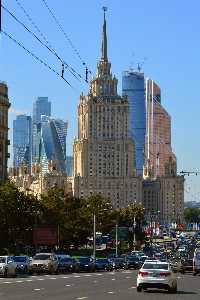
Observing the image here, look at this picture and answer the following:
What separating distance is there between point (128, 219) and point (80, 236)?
170ft

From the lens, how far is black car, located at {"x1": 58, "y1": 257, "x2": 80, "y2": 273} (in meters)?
75.3

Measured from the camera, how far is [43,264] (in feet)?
222

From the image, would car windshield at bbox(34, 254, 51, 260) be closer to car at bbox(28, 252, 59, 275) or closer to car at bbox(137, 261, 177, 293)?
car at bbox(28, 252, 59, 275)

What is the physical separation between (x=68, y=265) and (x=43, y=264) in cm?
864

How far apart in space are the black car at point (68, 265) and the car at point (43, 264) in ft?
16.7

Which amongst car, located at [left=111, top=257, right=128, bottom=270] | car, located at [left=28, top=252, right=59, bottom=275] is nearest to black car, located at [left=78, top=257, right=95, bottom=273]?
car, located at [left=111, top=257, right=128, bottom=270]

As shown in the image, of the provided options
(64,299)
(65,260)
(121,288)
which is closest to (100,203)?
(65,260)

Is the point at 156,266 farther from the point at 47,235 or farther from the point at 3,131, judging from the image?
the point at 3,131

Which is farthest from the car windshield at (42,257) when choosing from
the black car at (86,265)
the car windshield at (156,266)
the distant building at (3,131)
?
the distant building at (3,131)

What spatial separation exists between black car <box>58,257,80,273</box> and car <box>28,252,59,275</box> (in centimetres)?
509

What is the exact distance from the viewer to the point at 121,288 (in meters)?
49.3

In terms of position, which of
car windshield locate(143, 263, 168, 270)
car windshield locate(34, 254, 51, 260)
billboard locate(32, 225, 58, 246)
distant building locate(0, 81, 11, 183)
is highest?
distant building locate(0, 81, 11, 183)

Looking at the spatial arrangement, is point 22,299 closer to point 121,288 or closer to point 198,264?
point 121,288

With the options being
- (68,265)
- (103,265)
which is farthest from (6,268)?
(103,265)
